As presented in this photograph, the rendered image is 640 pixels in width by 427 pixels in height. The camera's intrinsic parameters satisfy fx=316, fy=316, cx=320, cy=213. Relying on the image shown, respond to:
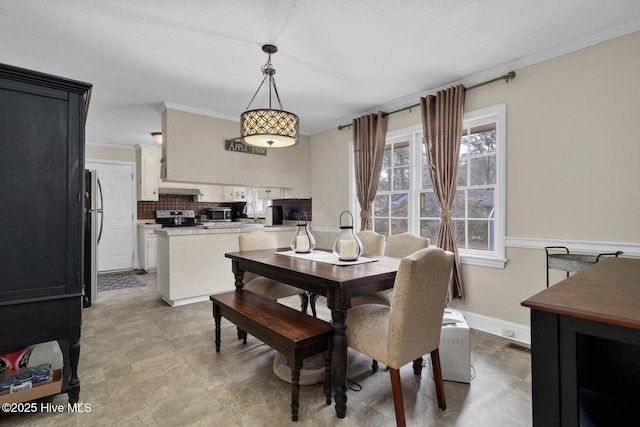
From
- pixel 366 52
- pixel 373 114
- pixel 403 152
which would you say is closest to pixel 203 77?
pixel 366 52

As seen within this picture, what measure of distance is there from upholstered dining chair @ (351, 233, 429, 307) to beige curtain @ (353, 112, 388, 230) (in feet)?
3.95

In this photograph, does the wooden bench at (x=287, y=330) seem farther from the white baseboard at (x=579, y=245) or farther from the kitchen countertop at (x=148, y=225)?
the kitchen countertop at (x=148, y=225)

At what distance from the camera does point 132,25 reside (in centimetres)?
226

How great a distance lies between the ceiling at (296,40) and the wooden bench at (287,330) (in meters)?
2.07

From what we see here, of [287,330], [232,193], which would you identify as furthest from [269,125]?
[232,193]

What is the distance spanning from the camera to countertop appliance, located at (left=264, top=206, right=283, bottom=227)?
5.55 m

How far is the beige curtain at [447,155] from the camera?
320 cm

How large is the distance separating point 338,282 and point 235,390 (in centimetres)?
107

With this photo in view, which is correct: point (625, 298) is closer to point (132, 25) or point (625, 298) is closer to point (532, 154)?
point (532, 154)

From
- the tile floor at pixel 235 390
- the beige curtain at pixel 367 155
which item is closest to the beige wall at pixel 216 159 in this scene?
the beige curtain at pixel 367 155

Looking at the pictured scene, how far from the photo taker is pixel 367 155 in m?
4.15

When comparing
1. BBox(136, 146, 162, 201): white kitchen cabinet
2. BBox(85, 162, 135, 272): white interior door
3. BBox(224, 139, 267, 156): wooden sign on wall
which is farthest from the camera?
BBox(136, 146, 162, 201): white kitchen cabinet

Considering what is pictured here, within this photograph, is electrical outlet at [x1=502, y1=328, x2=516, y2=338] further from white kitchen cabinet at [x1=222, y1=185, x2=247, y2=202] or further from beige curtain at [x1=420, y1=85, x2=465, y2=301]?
white kitchen cabinet at [x1=222, y1=185, x2=247, y2=202]

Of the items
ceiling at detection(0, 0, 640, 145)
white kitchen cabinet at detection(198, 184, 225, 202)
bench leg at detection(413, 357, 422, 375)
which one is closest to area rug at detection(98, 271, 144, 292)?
white kitchen cabinet at detection(198, 184, 225, 202)
